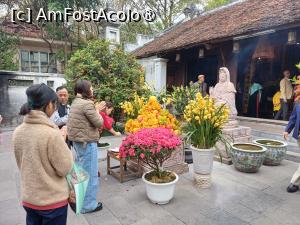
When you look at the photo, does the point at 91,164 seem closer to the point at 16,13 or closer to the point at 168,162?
the point at 168,162

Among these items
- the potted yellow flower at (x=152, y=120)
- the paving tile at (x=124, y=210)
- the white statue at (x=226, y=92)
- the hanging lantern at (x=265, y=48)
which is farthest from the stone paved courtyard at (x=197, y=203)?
the hanging lantern at (x=265, y=48)

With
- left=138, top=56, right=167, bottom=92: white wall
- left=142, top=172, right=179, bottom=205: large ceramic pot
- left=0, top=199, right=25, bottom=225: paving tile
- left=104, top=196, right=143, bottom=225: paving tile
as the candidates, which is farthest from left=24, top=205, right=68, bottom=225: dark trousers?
left=138, top=56, right=167, bottom=92: white wall

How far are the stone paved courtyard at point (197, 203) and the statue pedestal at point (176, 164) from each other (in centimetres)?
15

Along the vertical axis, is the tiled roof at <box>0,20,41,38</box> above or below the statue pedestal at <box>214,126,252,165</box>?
above

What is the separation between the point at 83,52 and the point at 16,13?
7691 mm

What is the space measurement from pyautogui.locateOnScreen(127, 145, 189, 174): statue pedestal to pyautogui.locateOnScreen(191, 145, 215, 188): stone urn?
599 mm

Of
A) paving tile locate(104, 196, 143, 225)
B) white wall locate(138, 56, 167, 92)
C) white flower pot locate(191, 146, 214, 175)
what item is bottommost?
paving tile locate(104, 196, 143, 225)

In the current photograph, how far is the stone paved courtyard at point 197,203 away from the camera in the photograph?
3133 millimetres

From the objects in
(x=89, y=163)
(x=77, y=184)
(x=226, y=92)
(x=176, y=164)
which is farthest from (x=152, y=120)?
(x=77, y=184)

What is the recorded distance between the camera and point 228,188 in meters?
4.07

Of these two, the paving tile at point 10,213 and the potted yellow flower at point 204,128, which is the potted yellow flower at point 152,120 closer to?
the potted yellow flower at point 204,128

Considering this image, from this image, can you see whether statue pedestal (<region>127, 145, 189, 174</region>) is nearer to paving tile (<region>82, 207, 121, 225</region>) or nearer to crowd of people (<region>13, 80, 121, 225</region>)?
paving tile (<region>82, 207, 121, 225</region>)

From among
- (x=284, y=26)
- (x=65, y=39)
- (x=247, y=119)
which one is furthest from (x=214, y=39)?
(x=65, y=39)

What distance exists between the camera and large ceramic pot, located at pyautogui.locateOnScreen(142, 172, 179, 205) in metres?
3.39
